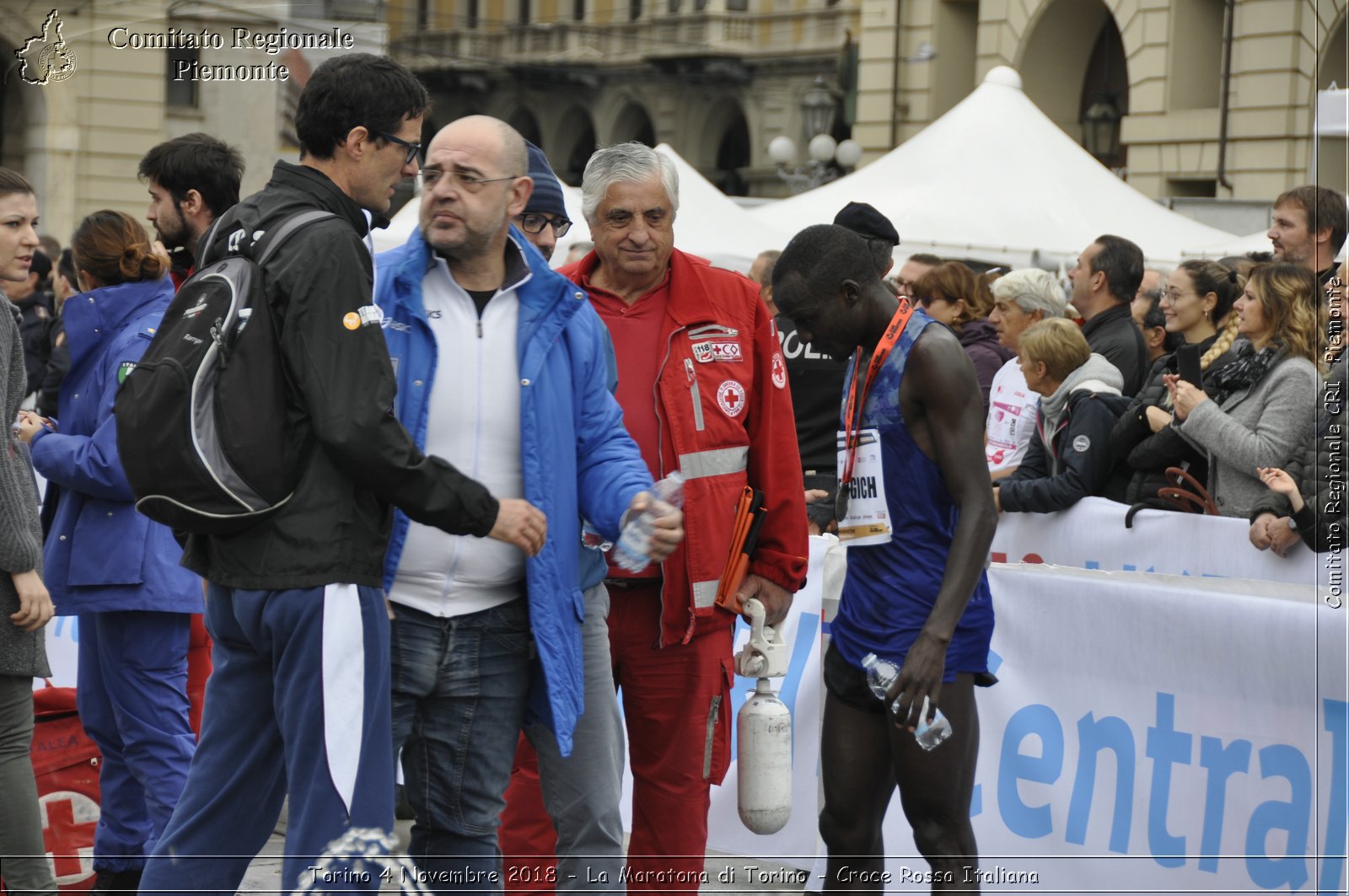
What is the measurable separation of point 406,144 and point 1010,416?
4.41 m

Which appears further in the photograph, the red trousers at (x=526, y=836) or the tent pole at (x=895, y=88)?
the tent pole at (x=895, y=88)

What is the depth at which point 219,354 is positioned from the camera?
3100 mm

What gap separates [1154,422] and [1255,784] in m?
1.87

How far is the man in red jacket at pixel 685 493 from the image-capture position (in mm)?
4258

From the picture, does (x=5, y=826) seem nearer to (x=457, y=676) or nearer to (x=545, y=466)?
(x=457, y=676)

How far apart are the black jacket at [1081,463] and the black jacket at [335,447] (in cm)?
365

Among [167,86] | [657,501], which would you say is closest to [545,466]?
[657,501]

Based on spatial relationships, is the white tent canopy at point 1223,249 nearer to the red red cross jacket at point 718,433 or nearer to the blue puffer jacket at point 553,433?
the red red cross jacket at point 718,433

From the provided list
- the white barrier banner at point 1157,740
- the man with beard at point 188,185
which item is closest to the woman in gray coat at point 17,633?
the man with beard at point 188,185

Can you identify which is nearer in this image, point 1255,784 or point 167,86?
point 1255,784

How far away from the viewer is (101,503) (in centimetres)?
493

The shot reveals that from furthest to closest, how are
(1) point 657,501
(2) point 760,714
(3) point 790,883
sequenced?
1. (3) point 790,883
2. (2) point 760,714
3. (1) point 657,501

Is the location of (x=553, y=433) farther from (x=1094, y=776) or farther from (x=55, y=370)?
(x=55, y=370)

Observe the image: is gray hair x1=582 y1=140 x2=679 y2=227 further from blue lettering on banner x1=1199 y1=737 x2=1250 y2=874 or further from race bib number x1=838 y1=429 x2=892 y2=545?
blue lettering on banner x1=1199 y1=737 x2=1250 y2=874
